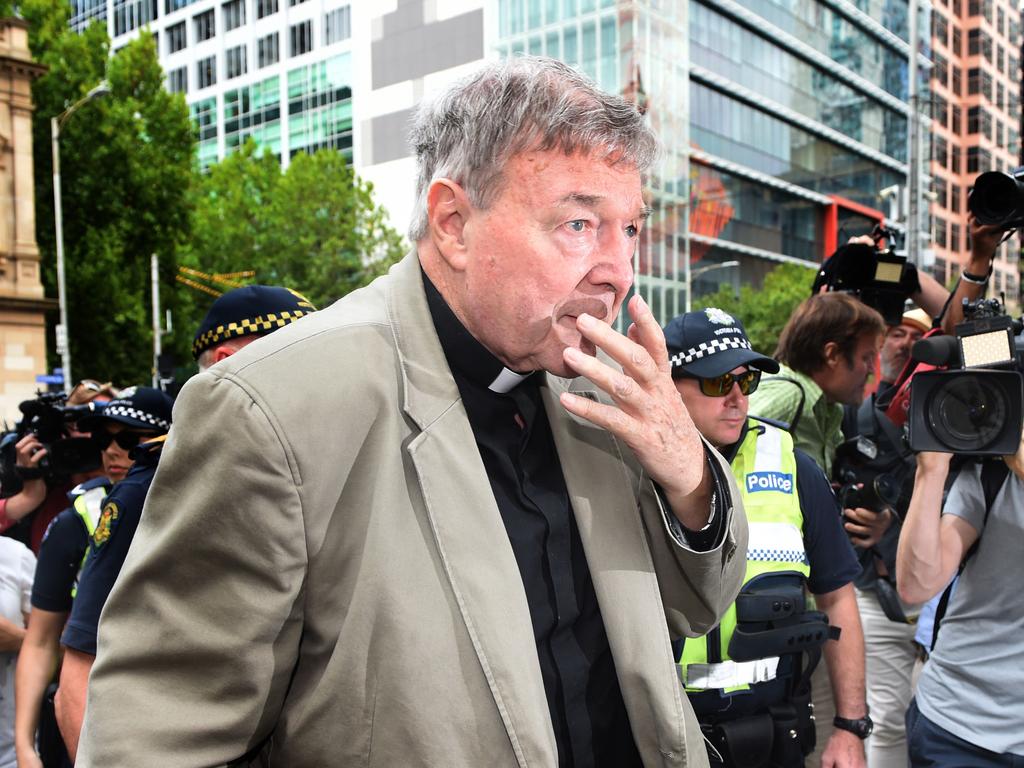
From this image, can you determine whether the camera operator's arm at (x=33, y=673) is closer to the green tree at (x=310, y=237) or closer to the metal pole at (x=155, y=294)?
the metal pole at (x=155, y=294)

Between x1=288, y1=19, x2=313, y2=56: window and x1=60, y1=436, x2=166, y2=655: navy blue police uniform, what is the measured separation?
51691mm

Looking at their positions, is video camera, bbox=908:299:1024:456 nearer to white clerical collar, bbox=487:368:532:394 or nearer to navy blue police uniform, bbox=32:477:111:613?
white clerical collar, bbox=487:368:532:394

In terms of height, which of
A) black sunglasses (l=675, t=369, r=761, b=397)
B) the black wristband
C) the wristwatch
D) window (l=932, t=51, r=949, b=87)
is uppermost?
window (l=932, t=51, r=949, b=87)

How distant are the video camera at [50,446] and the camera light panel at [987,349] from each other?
3.27 metres

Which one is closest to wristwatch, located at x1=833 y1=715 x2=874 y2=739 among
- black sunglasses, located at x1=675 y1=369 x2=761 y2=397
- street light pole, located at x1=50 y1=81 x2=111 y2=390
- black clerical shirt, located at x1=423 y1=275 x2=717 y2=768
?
black sunglasses, located at x1=675 y1=369 x2=761 y2=397

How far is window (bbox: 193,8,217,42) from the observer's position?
5684cm

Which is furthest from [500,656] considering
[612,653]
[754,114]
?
[754,114]

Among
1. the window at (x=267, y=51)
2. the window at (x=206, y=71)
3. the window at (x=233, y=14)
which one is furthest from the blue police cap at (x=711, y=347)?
the window at (x=206, y=71)

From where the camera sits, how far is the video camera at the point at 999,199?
2982 millimetres

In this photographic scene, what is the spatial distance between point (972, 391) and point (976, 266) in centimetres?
100

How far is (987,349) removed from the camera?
2557mm

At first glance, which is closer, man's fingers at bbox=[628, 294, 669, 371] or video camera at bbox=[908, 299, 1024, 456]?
man's fingers at bbox=[628, 294, 669, 371]

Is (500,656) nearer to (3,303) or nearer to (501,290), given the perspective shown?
(501,290)

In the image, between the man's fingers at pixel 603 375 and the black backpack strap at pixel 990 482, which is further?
the black backpack strap at pixel 990 482
